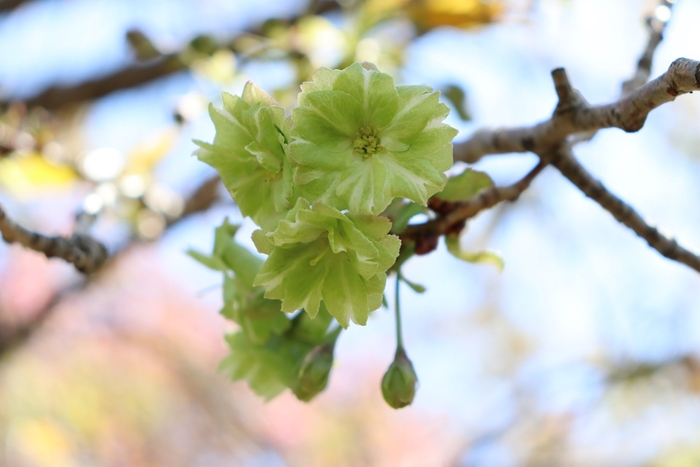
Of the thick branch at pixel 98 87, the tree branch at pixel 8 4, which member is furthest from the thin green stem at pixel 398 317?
the tree branch at pixel 8 4

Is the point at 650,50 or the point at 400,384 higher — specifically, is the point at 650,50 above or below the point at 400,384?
above

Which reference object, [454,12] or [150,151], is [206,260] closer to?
[150,151]

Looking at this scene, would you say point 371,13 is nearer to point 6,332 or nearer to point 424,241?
point 424,241

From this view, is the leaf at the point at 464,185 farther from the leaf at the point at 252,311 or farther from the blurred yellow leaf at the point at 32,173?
the blurred yellow leaf at the point at 32,173

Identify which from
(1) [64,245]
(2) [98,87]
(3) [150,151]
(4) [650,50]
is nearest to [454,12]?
(4) [650,50]

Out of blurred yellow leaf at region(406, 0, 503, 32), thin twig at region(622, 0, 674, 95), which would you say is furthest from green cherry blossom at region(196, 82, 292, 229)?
blurred yellow leaf at region(406, 0, 503, 32)

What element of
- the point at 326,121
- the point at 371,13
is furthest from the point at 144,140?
the point at 326,121
